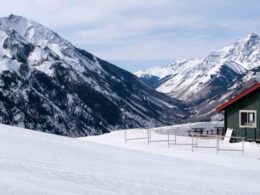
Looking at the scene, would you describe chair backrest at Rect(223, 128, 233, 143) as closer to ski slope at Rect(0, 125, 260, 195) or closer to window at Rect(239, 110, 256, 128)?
window at Rect(239, 110, 256, 128)

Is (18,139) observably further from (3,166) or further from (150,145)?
(150,145)

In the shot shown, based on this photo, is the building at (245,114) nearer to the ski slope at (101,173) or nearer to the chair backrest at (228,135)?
the chair backrest at (228,135)

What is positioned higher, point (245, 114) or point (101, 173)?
point (245, 114)

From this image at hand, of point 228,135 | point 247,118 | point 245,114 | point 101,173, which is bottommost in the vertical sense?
point 101,173

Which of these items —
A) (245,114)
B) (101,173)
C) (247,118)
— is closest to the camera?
(101,173)

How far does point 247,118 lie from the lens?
135 ft

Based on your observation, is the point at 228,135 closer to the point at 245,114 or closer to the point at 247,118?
the point at 247,118

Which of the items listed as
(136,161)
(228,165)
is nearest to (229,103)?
(228,165)

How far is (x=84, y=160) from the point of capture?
21953 mm

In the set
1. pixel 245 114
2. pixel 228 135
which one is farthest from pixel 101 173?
pixel 245 114

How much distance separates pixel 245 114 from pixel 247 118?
1.32 feet

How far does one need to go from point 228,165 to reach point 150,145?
11.8 meters

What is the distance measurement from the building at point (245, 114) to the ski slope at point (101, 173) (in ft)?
38.4

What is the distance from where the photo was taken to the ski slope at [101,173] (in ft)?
47.9
